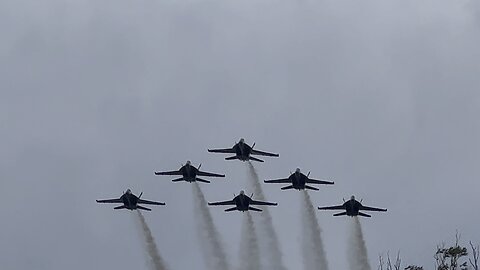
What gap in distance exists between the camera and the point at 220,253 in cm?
9481

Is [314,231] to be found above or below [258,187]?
below

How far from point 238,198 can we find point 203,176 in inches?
188

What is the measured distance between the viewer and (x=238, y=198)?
94.1 metres

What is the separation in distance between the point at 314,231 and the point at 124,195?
22.5 m

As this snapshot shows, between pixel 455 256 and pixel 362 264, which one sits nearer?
pixel 362 264

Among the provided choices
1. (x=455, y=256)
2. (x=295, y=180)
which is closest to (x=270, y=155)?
(x=295, y=180)

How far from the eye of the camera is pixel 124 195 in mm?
95375

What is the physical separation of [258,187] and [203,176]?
25.3 feet

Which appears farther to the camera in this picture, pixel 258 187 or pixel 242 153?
pixel 258 187

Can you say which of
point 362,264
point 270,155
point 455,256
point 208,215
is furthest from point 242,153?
point 455,256

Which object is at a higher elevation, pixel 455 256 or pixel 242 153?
pixel 242 153

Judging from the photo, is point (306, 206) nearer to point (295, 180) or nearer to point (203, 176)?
point (295, 180)

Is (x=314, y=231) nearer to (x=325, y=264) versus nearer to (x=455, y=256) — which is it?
(x=325, y=264)

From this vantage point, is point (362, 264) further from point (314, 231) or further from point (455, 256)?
point (455, 256)
